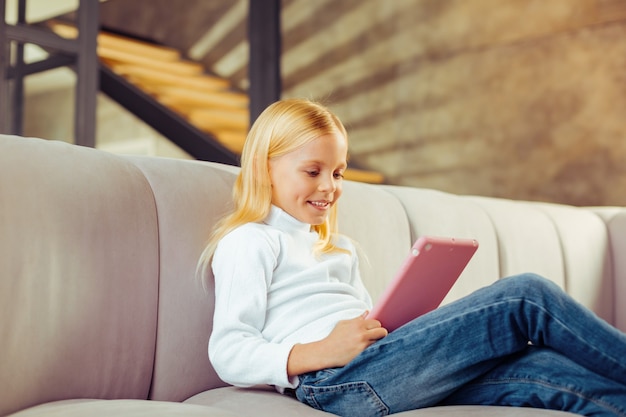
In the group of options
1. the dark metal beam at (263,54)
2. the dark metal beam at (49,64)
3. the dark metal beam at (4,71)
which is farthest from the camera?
the dark metal beam at (263,54)

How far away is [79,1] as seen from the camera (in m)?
3.52

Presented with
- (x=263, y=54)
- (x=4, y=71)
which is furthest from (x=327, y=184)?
(x=263, y=54)

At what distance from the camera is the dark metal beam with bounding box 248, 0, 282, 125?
477cm

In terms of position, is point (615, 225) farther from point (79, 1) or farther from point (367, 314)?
point (79, 1)

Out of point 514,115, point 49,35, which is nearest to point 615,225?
point 514,115

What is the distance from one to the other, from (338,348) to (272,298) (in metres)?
0.21

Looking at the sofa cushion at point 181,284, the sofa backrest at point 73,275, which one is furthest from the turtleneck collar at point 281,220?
the sofa backrest at point 73,275

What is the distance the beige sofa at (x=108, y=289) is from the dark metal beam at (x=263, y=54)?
3.18m

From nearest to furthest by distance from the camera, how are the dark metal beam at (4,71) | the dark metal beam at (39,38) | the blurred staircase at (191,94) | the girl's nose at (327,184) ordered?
the girl's nose at (327,184), the dark metal beam at (4,71), the dark metal beam at (39,38), the blurred staircase at (191,94)

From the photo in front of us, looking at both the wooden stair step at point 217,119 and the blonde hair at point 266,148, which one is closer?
the blonde hair at point 266,148

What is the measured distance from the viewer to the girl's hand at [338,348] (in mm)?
1299

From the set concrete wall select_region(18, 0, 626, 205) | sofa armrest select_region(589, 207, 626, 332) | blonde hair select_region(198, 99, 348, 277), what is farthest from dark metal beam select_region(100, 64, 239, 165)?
blonde hair select_region(198, 99, 348, 277)

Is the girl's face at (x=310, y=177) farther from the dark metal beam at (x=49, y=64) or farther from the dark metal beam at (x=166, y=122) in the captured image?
the dark metal beam at (x=166, y=122)

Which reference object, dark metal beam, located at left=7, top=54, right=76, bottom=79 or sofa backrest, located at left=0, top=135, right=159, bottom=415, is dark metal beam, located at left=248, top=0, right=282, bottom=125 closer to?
dark metal beam, located at left=7, top=54, right=76, bottom=79
